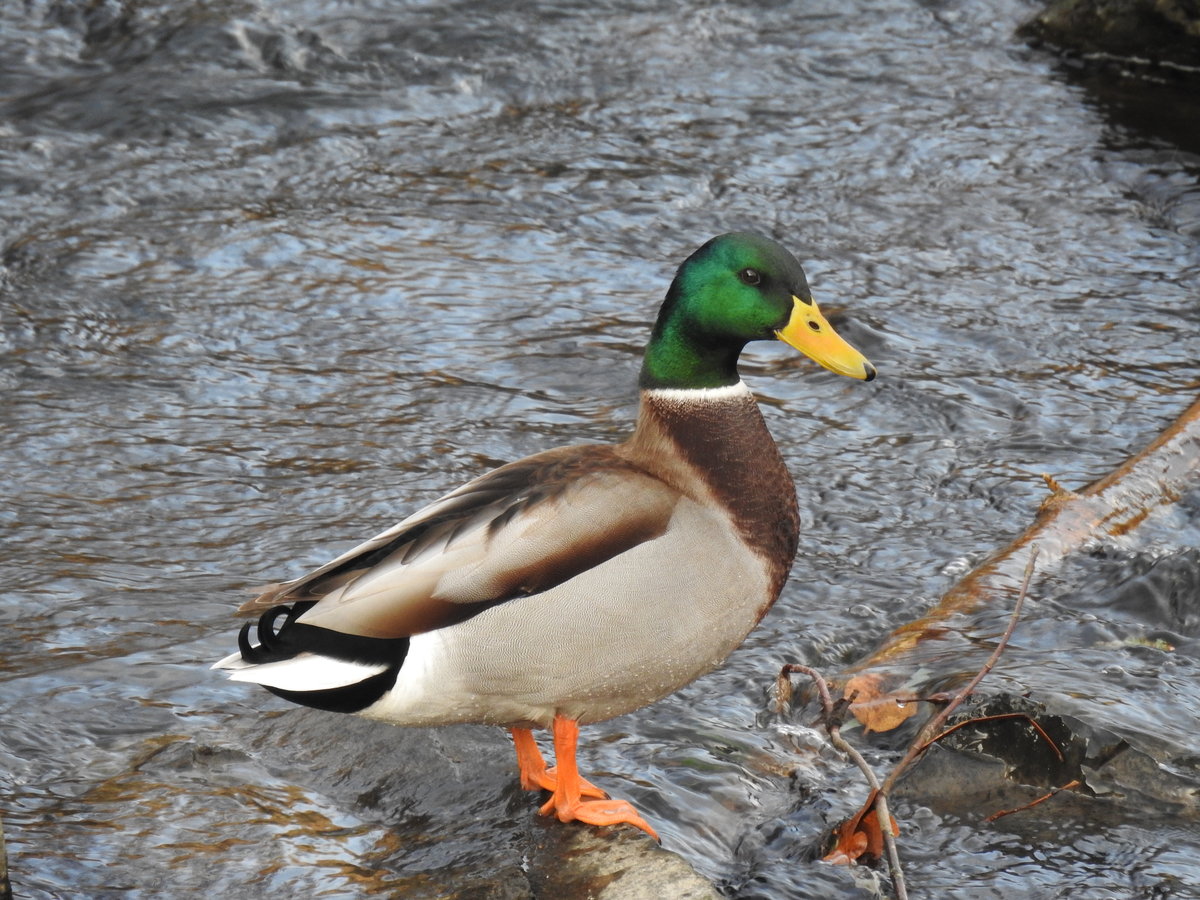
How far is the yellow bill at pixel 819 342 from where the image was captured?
4168 millimetres

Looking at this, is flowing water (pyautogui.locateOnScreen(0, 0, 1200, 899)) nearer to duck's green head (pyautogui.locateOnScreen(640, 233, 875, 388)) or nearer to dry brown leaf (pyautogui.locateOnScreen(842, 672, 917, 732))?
Result: dry brown leaf (pyautogui.locateOnScreen(842, 672, 917, 732))

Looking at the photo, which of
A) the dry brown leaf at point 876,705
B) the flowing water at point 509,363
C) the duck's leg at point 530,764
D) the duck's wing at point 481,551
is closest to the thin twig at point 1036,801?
the flowing water at point 509,363

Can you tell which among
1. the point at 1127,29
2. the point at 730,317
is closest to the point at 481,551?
the point at 730,317

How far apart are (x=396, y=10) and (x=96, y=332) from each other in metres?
3.79

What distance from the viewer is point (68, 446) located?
5914mm

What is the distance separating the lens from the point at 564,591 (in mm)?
3701

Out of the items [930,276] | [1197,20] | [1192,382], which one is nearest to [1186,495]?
[1192,382]

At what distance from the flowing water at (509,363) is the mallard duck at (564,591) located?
383mm

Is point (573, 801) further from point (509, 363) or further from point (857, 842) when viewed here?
point (509, 363)

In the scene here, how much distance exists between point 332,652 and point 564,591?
1.76 feet

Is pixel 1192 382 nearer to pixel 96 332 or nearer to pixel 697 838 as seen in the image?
pixel 697 838

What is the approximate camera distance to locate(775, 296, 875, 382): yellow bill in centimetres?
417

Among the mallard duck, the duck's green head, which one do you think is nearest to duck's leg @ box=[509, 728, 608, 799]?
the mallard duck

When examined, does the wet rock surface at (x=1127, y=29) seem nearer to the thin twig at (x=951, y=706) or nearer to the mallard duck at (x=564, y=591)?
the mallard duck at (x=564, y=591)
